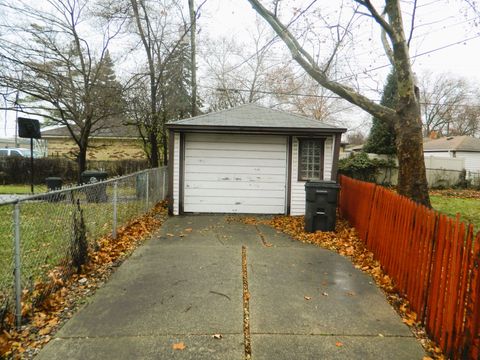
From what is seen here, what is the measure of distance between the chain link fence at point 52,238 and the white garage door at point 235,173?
213cm

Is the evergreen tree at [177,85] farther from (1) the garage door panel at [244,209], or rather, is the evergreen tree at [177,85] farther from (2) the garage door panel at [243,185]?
(1) the garage door panel at [244,209]

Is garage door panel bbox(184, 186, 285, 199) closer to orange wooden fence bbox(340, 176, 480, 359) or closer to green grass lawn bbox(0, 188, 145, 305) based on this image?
green grass lawn bbox(0, 188, 145, 305)

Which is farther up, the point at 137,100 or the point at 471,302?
the point at 137,100

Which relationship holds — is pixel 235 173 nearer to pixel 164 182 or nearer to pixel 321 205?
pixel 321 205

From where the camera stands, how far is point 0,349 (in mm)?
2672

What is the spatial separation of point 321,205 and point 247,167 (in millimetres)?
2717

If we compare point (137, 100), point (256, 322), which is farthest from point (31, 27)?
point (256, 322)

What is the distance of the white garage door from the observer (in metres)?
9.04

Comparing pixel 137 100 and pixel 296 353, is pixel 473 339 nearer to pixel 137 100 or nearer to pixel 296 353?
pixel 296 353

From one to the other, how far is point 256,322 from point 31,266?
Answer: 3477 mm

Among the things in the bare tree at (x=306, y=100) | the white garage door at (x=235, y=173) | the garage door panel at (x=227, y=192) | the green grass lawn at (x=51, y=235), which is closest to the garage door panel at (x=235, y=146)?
the white garage door at (x=235, y=173)

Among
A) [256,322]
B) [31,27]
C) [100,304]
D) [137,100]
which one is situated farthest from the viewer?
[137,100]

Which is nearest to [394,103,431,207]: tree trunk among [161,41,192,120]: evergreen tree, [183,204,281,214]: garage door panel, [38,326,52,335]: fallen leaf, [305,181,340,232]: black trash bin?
[305,181,340,232]: black trash bin

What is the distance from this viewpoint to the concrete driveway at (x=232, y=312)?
110 inches
